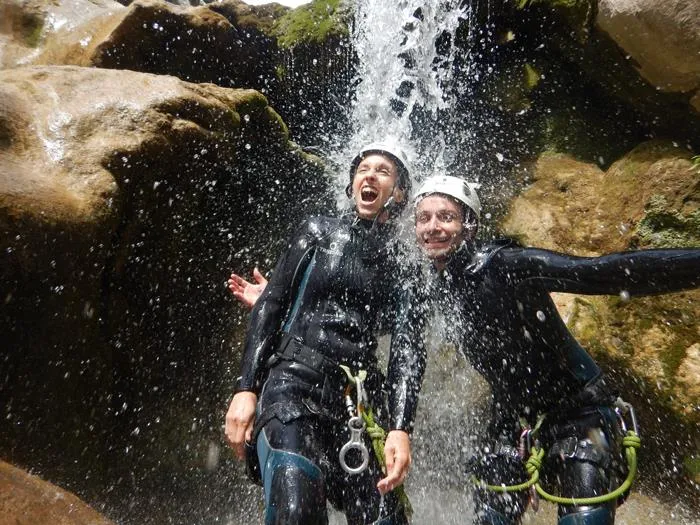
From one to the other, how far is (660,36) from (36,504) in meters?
7.02

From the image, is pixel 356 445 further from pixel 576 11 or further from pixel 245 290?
pixel 576 11

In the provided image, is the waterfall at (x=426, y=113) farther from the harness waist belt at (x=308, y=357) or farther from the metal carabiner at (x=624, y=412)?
the harness waist belt at (x=308, y=357)

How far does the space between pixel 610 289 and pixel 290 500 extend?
2.08 metres

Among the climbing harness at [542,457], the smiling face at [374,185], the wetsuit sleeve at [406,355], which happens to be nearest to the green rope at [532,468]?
the climbing harness at [542,457]

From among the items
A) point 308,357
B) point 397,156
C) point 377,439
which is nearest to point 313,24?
point 397,156

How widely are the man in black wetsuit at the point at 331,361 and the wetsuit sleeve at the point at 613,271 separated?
825mm

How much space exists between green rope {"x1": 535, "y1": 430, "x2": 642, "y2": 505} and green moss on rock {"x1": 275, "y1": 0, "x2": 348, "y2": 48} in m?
7.98

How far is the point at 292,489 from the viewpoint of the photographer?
7.54 ft

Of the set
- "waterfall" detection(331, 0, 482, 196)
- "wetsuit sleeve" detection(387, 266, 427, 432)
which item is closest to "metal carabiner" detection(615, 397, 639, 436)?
"wetsuit sleeve" detection(387, 266, 427, 432)

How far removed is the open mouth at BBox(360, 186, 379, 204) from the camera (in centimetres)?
335

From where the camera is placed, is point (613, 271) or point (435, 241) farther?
point (435, 241)

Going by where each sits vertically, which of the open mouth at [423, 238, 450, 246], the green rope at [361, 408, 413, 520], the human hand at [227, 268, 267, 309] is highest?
the open mouth at [423, 238, 450, 246]

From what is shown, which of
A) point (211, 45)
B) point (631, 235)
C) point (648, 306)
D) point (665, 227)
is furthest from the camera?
point (211, 45)

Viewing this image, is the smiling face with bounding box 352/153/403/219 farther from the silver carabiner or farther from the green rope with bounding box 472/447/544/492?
the green rope with bounding box 472/447/544/492
